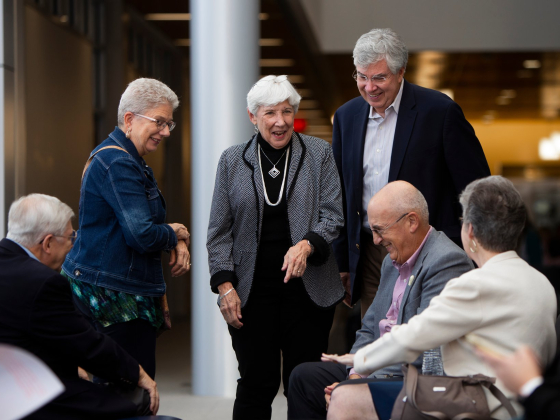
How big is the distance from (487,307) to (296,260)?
38.3 inches

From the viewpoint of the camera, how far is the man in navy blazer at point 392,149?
3.11 metres

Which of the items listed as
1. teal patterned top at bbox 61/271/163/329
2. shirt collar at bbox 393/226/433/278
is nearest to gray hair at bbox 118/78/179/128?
teal patterned top at bbox 61/271/163/329

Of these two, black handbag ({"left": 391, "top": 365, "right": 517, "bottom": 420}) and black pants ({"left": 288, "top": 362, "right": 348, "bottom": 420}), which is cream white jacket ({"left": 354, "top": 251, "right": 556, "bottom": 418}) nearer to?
black handbag ({"left": 391, "top": 365, "right": 517, "bottom": 420})

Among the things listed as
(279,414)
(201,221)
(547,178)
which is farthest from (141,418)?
(547,178)

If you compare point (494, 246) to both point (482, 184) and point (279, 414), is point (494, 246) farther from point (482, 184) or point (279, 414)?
point (279, 414)

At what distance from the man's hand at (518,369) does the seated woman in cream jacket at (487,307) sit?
1.24 feet

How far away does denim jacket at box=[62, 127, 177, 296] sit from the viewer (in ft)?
8.98

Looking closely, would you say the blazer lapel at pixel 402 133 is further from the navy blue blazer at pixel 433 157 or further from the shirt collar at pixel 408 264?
the shirt collar at pixel 408 264

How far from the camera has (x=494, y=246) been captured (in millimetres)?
2133

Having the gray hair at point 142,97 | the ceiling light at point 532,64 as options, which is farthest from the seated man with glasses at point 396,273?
the ceiling light at point 532,64

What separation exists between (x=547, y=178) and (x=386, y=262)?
684 inches

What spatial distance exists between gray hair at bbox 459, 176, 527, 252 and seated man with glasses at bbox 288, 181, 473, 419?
1.19ft

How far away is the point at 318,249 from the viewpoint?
2.92 metres

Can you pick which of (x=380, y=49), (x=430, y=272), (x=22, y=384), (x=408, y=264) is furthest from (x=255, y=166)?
(x=22, y=384)
